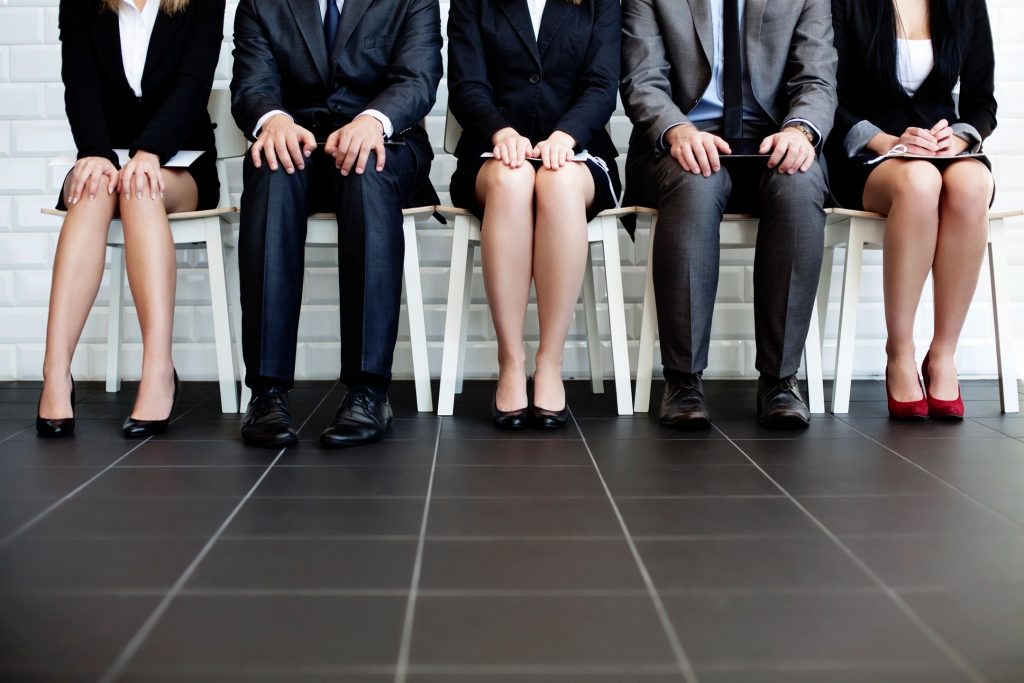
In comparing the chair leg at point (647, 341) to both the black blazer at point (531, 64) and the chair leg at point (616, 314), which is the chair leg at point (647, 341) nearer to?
the chair leg at point (616, 314)

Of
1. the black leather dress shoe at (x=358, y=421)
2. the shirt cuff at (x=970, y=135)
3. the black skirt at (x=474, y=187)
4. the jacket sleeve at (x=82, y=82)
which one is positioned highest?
the jacket sleeve at (x=82, y=82)

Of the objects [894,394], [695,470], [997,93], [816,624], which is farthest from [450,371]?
[997,93]

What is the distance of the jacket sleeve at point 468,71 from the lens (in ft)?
6.76

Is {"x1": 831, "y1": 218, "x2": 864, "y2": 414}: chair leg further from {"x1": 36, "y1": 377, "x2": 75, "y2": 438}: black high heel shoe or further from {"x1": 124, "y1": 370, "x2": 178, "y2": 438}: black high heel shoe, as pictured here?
{"x1": 36, "y1": 377, "x2": 75, "y2": 438}: black high heel shoe

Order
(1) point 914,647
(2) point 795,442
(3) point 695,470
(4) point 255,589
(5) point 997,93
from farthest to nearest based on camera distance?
(5) point 997,93, (2) point 795,442, (3) point 695,470, (4) point 255,589, (1) point 914,647

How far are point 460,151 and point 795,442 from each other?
99 centimetres

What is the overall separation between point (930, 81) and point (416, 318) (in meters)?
1.30

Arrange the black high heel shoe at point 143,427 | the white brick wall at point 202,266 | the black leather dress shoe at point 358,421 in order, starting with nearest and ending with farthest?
the black leather dress shoe at point 358,421 < the black high heel shoe at point 143,427 < the white brick wall at point 202,266

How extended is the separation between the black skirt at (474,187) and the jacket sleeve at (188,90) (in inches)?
23.6

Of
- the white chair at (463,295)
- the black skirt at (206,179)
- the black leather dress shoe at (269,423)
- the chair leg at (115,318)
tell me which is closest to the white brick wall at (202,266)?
the chair leg at (115,318)

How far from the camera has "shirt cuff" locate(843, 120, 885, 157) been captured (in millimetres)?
2143

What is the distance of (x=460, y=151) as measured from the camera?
7.14 ft

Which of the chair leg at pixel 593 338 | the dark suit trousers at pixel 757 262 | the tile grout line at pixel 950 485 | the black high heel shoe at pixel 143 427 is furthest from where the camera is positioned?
the chair leg at pixel 593 338

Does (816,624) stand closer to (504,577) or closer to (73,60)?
(504,577)
